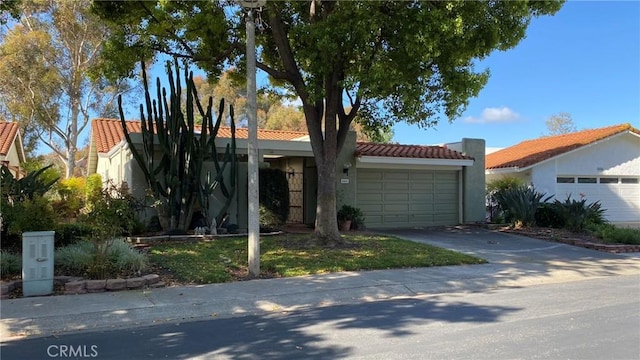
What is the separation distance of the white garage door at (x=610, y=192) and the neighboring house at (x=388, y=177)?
15.3 ft

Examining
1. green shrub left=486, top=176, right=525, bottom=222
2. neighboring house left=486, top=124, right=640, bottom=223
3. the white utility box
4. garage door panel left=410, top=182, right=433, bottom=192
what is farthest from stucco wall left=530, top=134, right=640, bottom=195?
the white utility box

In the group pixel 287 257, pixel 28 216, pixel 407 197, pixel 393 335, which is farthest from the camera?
pixel 407 197

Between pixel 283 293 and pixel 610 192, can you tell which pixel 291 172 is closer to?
pixel 283 293

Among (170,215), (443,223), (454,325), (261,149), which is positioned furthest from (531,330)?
(443,223)

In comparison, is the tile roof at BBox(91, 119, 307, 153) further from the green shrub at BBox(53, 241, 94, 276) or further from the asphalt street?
the asphalt street

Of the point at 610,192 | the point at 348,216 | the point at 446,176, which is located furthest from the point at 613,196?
the point at 348,216

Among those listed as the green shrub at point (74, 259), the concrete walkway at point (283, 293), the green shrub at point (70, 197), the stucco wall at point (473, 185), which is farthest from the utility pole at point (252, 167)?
the stucco wall at point (473, 185)

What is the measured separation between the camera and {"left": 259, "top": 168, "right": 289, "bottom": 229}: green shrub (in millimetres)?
16531

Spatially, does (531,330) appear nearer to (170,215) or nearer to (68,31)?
(170,215)

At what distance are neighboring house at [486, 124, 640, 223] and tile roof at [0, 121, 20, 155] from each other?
21.4m

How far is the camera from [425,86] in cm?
1184

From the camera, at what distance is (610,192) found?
23.1 m

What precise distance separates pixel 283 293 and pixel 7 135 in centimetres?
2127

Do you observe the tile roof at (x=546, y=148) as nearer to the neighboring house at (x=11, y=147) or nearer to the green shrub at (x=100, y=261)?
the green shrub at (x=100, y=261)
